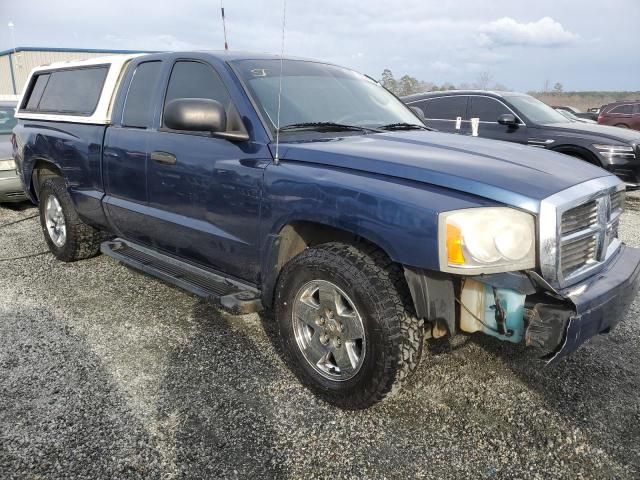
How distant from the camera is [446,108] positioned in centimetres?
898

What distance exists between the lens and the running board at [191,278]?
3043mm

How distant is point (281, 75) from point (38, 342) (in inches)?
93.0

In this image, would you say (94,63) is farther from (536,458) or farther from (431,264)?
(536,458)

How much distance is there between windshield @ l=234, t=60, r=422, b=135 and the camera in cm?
319

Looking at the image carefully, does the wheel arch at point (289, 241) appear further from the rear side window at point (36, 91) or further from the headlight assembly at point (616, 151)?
the headlight assembly at point (616, 151)

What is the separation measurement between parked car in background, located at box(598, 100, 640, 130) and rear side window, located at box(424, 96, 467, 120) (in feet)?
40.5

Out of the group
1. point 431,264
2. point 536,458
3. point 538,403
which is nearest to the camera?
point 431,264

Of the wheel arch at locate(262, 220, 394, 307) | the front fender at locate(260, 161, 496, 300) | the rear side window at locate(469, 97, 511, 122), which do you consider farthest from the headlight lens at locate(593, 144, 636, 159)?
the front fender at locate(260, 161, 496, 300)

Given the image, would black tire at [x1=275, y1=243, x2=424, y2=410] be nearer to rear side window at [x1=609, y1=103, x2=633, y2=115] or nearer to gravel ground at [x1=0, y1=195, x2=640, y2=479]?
gravel ground at [x1=0, y1=195, x2=640, y2=479]

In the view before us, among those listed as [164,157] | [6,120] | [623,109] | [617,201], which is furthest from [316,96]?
[623,109]

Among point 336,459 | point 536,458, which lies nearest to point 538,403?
point 536,458

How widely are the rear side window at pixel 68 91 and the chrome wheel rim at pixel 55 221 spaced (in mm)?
877

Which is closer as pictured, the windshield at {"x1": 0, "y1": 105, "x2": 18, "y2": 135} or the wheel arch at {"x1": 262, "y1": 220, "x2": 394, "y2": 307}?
the wheel arch at {"x1": 262, "y1": 220, "x2": 394, "y2": 307}

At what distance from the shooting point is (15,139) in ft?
17.9
